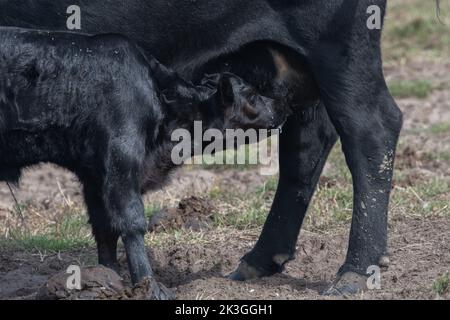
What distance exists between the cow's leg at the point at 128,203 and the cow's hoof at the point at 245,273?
92 cm

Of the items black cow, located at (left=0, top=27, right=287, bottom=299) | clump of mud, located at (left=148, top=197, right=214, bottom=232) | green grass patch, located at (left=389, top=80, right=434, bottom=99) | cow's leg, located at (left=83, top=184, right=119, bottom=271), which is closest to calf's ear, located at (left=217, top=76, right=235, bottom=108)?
black cow, located at (left=0, top=27, right=287, bottom=299)

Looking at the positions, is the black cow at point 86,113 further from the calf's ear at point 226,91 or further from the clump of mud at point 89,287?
the calf's ear at point 226,91

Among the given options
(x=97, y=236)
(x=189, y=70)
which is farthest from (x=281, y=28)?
(x=97, y=236)

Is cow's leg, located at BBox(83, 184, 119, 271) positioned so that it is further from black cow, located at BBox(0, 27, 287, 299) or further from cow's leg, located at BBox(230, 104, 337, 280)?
cow's leg, located at BBox(230, 104, 337, 280)

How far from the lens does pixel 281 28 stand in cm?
576

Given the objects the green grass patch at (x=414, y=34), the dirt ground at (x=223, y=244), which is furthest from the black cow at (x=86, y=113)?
the green grass patch at (x=414, y=34)

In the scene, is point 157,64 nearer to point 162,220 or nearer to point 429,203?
point 162,220

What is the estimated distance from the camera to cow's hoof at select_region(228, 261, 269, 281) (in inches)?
246

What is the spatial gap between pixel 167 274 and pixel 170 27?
1492 millimetres

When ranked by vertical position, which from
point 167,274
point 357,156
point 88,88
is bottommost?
point 167,274

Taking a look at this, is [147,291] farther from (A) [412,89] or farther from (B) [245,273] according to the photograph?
(A) [412,89]

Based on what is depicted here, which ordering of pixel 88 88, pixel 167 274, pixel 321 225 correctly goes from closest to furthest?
pixel 88 88 < pixel 167 274 < pixel 321 225

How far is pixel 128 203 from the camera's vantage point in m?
5.49
